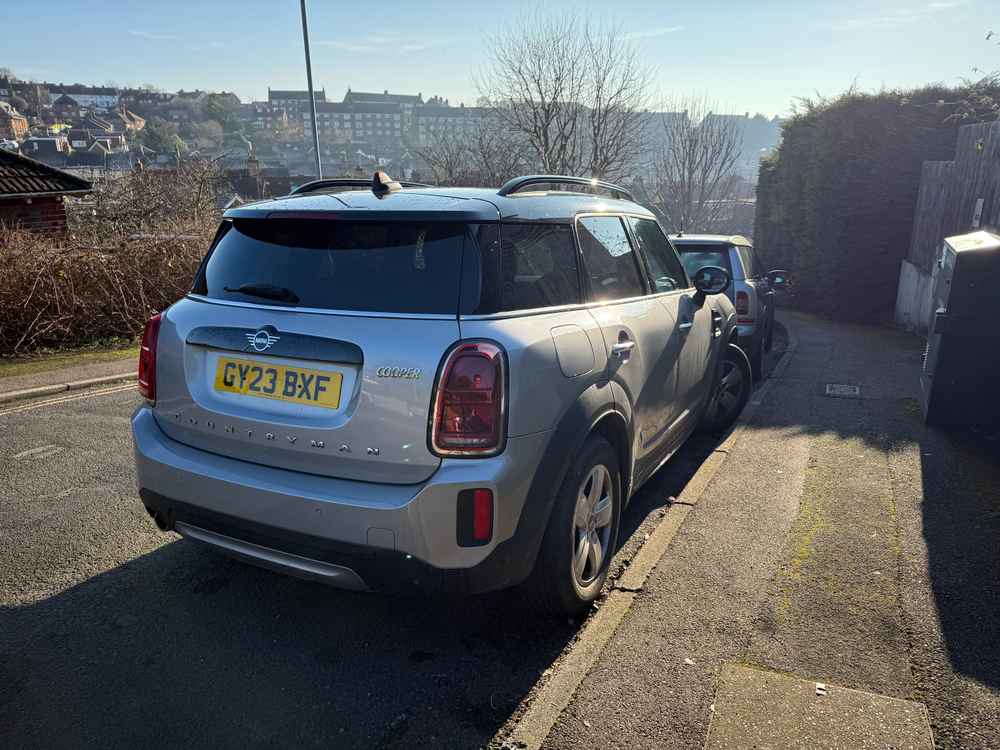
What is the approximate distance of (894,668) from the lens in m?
2.88

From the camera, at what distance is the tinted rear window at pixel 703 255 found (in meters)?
8.57

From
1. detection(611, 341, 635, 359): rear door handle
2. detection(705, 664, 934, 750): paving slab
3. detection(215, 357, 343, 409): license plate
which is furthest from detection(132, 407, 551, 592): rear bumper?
detection(705, 664, 934, 750): paving slab

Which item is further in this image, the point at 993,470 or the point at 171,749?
the point at 993,470

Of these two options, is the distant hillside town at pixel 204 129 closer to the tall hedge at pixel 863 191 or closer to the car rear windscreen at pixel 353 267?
the tall hedge at pixel 863 191

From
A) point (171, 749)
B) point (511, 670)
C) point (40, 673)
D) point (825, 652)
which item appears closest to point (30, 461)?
point (40, 673)

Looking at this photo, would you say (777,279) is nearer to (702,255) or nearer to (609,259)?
(702,255)

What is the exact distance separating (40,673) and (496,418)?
2.13 m

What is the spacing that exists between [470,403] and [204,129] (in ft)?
321

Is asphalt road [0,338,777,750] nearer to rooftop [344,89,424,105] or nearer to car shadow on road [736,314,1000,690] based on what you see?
car shadow on road [736,314,1000,690]

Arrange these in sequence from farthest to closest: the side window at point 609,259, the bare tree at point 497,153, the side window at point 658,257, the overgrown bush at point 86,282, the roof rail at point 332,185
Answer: the bare tree at point 497,153
the overgrown bush at point 86,282
the side window at point 658,257
the roof rail at point 332,185
the side window at point 609,259

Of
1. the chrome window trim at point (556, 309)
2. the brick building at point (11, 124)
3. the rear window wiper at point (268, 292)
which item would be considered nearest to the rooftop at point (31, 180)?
the rear window wiper at point (268, 292)

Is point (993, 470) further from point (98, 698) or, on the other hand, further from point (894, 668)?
point (98, 698)

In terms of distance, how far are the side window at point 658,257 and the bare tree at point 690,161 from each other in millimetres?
28118

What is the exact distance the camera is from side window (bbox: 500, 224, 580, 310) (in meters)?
2.84
